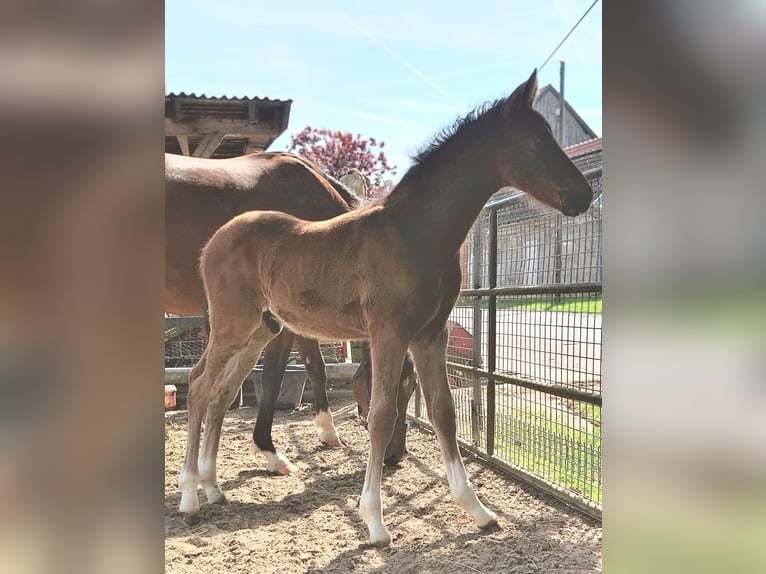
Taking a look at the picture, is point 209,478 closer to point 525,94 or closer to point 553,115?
point 525,94

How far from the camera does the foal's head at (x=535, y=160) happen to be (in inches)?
87.7

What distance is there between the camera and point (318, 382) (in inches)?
134

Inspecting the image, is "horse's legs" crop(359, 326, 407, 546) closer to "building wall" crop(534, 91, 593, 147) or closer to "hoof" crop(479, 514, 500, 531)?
"hoof" crop(479, 514, 500, 531)

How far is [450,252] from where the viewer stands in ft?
7.86

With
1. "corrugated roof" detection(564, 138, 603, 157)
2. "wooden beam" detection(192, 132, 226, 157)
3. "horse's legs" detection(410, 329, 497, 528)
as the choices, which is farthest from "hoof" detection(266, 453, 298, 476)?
"corrugated roof" detection(564, 138, 603, 157)

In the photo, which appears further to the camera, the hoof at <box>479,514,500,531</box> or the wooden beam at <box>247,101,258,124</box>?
the wooden beam at <box>247,101,258,124</box>

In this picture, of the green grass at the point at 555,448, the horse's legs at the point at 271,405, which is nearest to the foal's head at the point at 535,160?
the green grass at the point at 555,448

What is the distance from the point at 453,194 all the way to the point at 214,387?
55.7 inches

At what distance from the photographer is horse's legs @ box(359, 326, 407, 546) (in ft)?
7.23

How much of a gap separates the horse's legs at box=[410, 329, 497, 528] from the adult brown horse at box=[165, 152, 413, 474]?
41cm

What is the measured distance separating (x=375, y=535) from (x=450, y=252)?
1.21m

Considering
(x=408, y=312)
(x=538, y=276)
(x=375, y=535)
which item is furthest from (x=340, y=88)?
(x=375, y=535)
